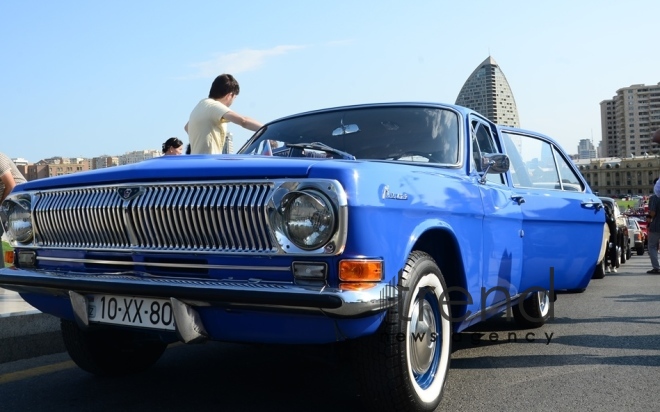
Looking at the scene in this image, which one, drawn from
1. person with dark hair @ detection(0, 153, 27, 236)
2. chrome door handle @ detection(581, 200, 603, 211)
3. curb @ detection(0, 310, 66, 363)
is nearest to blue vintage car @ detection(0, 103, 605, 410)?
curb @ detection(0, 310, 66, 363)

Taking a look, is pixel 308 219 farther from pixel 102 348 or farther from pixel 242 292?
pixel 102 348

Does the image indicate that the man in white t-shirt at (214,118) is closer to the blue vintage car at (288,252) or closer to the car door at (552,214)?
the blue vintage car at (288,252)

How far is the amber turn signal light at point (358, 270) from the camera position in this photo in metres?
2.98

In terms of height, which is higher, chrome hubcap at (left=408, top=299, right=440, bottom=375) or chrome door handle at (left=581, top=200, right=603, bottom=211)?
chrome door handle at (left=581, top=200, right=603, bottom=211)

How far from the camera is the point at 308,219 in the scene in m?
3.05

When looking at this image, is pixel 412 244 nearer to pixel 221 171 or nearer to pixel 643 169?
pixel 221 171

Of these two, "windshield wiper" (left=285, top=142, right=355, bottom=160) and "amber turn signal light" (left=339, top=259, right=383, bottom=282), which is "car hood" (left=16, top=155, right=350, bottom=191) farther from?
"windshield wiper" (left=285, top=142, right=355, bottom=160)

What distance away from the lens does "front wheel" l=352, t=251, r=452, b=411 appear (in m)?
3.17

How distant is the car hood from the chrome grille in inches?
1.7

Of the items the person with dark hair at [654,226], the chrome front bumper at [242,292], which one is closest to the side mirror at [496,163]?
the chrome front bumper at [242,292]

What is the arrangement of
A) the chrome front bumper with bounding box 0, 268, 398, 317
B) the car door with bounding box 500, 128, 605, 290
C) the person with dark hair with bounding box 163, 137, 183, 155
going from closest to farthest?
the chrome front bumper with bounding box 0, 268, 398, 317, the car door with bounding box 500, 128, 605, 290, the person with dark hair with bounding box 163, 137, 183, 155

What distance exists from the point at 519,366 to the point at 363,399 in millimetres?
1906

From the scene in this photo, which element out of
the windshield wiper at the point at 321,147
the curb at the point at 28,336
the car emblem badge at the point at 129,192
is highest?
the windshield wiper at the point at 321,147

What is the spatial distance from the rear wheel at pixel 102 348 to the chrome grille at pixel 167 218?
0.62 m
